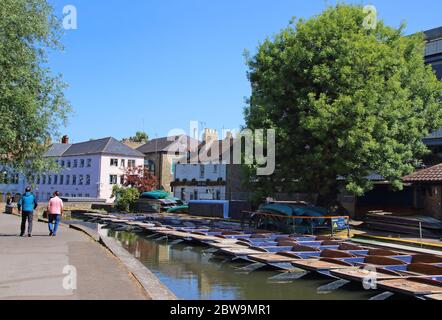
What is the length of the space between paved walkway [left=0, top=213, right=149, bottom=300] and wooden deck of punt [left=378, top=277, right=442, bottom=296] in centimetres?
492

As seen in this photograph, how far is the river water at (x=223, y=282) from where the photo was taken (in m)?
10.1

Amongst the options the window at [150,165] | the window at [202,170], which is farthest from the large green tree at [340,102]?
the window at [150,165]

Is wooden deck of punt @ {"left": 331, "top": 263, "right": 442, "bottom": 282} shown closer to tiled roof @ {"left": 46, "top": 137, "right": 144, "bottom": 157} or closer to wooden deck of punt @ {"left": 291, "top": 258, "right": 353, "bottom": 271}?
wooden deck of punt @ {"left": 291, "top": 258, "right": 353, "bottom": 271}

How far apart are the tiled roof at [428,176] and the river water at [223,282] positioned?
38.6 feet

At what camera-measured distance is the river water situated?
33.2 feet

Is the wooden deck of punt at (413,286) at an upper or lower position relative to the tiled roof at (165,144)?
lower

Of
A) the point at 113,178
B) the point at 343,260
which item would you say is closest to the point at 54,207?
the point at 343,260

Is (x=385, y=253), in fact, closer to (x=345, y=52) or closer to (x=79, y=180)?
(x=345, y=52)

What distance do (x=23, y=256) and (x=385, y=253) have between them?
9875 millimetres

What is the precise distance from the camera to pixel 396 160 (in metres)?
22.0

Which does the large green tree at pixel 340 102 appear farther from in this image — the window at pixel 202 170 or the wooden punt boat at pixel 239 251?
the window at pixel 202 170

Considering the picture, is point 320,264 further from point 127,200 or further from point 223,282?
point 127,200

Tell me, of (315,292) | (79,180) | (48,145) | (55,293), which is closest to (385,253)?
(315,292)

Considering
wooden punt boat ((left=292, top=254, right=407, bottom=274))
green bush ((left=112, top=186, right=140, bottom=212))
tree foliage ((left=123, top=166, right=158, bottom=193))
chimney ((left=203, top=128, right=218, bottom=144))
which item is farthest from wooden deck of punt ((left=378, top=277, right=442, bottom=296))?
chimney ((left=203, top=128, right=218, bottom=144))
